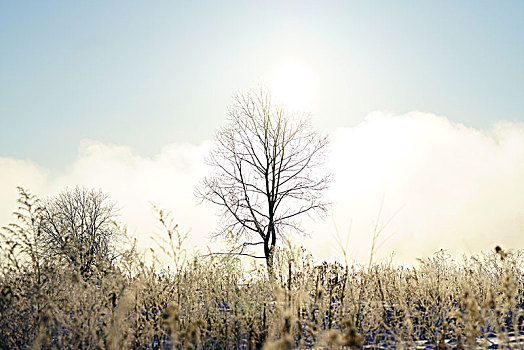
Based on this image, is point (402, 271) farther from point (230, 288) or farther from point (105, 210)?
point (105, 210)

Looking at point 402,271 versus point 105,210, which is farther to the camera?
point 105,210

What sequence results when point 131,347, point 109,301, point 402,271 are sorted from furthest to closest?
point 402,271, point 109,301, point 131,347

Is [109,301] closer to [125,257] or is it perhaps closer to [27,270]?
[125,257]

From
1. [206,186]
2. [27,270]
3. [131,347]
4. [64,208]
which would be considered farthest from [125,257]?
[64,208]

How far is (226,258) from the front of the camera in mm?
6285

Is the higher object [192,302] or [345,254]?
[345,254]

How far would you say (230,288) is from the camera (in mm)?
5906

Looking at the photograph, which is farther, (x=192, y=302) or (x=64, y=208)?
(x=64, y=208)

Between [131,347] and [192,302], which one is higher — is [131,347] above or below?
below

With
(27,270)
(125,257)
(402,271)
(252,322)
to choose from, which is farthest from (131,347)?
(402,271)

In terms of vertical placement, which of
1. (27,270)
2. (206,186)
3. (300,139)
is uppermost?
(300,139)

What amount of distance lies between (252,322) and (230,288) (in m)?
1.07

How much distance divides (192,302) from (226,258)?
0.92 m

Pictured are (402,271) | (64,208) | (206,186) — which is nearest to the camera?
(402,271)
